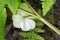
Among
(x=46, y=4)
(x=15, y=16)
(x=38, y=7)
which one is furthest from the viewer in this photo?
(x=38, y=7)

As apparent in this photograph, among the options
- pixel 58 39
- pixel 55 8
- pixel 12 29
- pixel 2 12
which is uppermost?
pixel 2 12

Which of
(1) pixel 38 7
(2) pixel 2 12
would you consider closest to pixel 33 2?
(1) pixel 38 7

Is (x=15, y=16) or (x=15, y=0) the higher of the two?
(x=15, y=0)

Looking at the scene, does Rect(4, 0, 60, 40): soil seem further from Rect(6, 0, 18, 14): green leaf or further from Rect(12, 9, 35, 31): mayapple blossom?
Rect(6, 0, 18, 14): green leaf

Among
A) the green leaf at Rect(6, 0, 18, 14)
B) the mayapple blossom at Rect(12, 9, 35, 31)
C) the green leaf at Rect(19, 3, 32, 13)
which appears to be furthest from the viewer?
the mayapple blossom at Rect(12, 9, 35, 31)

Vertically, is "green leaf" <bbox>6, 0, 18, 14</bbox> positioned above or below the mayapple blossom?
above

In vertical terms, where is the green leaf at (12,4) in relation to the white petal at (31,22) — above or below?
above

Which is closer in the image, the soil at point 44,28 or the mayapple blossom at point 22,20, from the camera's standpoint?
the mayapple blossom at point 22,20

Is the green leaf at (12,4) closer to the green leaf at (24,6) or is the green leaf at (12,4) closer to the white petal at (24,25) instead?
the green leaf at (24,6)

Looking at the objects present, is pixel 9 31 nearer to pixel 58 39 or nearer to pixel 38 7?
pixel 38 7

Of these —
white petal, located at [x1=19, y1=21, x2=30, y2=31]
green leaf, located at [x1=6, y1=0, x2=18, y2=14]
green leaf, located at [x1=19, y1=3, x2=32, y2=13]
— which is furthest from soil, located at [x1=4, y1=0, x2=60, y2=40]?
green leaf, located at [x1=6, y1=0, x2=18, y2=14]

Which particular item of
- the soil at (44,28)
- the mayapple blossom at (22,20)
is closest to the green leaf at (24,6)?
the mayapple blossom at (22,20)
